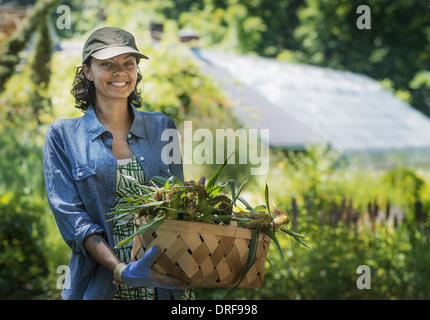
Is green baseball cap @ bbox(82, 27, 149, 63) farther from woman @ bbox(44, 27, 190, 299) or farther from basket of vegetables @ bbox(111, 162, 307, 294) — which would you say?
basket of vegetables @ bbox(111, 162, 307, 294)

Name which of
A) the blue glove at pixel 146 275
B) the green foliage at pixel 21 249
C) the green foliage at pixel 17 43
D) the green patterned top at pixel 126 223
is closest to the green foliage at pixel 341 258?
the green foliage at pixel 21 249

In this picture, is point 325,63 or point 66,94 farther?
point 325,63

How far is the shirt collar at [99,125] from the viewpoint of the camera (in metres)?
1.70

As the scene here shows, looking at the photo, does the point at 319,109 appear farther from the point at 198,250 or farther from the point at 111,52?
the point at 198,250

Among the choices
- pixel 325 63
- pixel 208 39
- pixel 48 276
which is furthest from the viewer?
pixel 325 63

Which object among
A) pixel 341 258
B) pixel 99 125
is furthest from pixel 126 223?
pixel 341 258

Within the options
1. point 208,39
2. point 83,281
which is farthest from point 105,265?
point 208,39

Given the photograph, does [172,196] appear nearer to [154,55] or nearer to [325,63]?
[154,55]

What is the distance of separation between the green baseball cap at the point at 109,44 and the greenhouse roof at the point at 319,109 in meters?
6.85

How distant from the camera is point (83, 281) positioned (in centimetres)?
169

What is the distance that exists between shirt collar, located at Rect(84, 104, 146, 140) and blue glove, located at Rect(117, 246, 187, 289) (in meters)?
0.47

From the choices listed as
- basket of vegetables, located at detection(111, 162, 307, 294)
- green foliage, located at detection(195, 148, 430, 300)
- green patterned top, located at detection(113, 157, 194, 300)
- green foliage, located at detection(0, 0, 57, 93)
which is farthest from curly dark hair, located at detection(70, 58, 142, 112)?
green foliage, located at detection(0, 0, 57, 93)

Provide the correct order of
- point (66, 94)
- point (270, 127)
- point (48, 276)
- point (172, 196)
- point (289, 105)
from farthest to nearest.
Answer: point (289, 105), point (270, 127), point (66, 94), point (48, 276), point (172, 196)

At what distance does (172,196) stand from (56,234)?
11.5 feet
